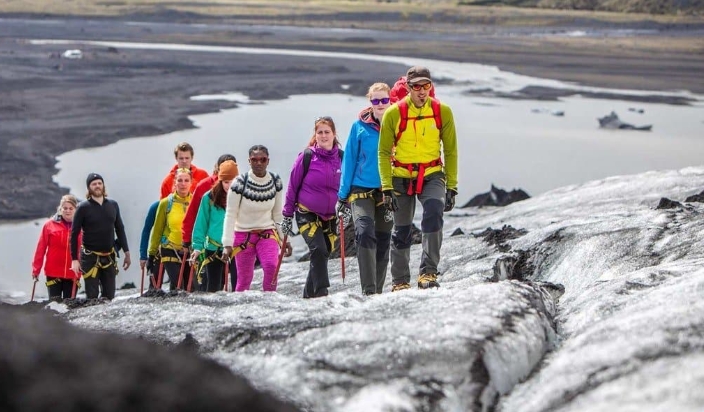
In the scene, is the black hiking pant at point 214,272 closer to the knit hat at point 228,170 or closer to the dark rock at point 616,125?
the knit hat at point 228,170

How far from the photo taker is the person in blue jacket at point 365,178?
7.85 metres

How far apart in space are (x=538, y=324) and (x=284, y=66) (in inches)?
1983

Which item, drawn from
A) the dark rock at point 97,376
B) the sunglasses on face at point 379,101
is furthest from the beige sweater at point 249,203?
the dark rock at point 97,376

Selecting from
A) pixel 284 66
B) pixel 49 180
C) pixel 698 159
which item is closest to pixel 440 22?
pixel 284 66

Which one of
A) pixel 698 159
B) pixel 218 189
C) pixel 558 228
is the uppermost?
pixel 218 189

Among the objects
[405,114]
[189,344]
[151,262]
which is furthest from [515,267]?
[189,344]

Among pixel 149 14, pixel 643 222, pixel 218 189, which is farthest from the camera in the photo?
pixel 149 14

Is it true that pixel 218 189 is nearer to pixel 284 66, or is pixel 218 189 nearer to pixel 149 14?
pixel 284 66

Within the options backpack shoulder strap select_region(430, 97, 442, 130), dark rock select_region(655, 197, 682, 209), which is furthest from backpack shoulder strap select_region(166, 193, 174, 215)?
dark rock select_region(655, 197, 682, 209)

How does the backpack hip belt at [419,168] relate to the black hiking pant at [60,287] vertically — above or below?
above

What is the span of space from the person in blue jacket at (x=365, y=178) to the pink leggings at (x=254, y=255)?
0.76 metres

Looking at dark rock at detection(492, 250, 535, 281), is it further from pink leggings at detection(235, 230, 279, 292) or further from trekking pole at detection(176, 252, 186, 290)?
trekking pole at detection(176, 252, 186, 290)

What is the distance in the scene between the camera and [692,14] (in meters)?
99.2

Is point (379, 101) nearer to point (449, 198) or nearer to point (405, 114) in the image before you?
point (405, 114)
